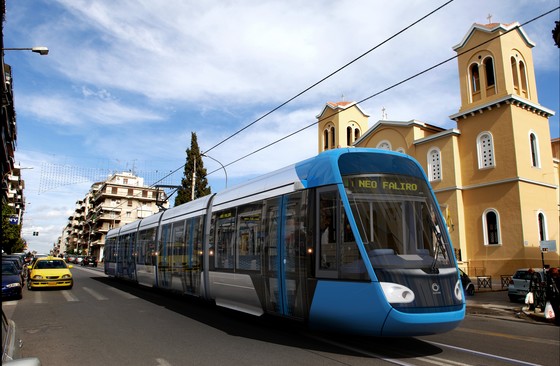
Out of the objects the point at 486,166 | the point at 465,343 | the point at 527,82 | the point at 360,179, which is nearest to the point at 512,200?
the point at 486,166

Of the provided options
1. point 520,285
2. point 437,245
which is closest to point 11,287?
point 437,245

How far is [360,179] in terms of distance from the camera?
282 inches

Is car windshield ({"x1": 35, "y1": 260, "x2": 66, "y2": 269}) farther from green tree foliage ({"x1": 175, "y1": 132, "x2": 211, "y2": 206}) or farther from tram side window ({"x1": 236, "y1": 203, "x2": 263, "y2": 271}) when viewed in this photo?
green tree foliage ({"x1": 175, "y1": 132, "x2": 211, "y2": 206})

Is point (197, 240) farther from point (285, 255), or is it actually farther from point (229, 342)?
point (229, 342)

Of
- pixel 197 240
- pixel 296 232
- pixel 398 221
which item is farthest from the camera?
pixel 197 240

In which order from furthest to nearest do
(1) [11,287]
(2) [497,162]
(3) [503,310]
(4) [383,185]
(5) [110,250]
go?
(2) [497,162] → (5) [110,250] → (3) [503,310] → (1) [11,287] → (4) [383,185]

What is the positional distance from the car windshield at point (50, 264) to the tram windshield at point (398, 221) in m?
16.7

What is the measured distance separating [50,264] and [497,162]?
92.9ft

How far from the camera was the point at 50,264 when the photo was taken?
62.1ft

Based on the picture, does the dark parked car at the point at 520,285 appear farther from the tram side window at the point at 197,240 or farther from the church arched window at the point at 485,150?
the tram side window at the point at 197,240

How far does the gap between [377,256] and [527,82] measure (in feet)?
102

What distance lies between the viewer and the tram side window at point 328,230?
6902 millimetres

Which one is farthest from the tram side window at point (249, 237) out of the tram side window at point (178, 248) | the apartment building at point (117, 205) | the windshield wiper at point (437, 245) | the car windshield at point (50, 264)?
the apartment building at point (117, 205)

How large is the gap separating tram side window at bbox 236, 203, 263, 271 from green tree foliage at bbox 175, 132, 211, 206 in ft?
116
